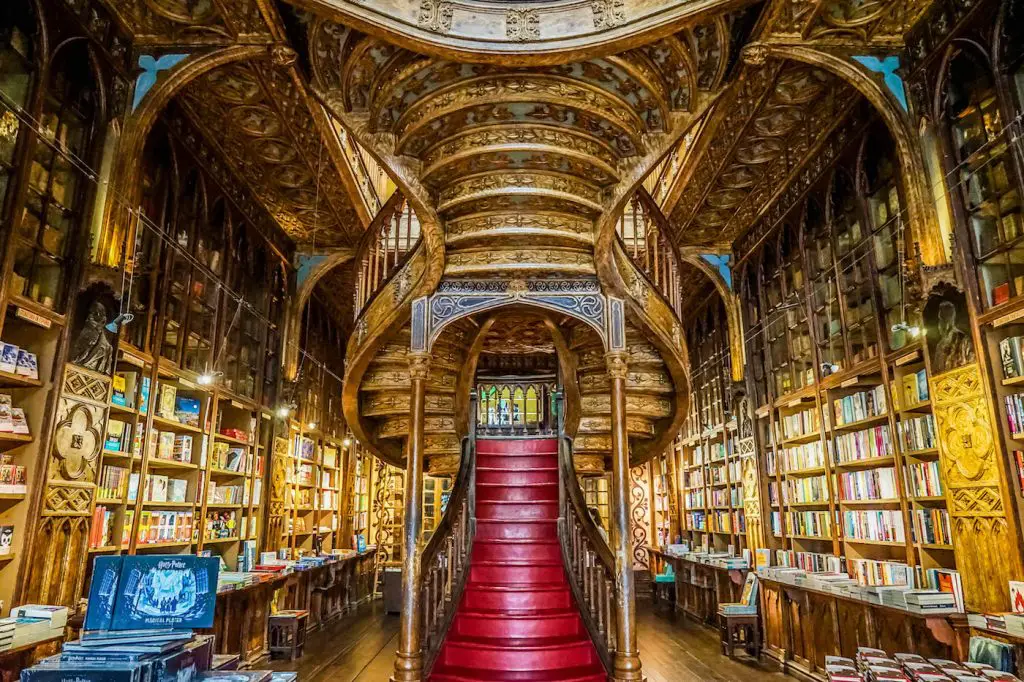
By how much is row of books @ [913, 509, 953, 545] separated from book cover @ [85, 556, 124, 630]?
444 centimetres

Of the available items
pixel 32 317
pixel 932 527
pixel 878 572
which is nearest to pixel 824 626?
pixel 878 572

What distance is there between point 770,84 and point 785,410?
3.24 meters

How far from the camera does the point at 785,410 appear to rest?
632 centimetres

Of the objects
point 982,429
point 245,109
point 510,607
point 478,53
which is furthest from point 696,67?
point 510,607

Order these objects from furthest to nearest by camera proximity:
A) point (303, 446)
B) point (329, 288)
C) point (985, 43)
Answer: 1. point (329, 288)
2. point (303, 446)
3. point (985, 43)

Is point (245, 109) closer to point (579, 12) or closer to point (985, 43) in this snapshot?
point (579, 12)

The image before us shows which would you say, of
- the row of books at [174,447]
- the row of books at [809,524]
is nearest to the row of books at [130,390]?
the row of books at [174,447]

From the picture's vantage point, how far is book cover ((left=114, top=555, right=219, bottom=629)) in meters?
1.84

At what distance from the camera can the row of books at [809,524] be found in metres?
5.46

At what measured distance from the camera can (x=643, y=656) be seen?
559 centimetres

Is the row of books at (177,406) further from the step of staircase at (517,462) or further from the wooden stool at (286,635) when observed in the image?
the step of staircase at (517,462)

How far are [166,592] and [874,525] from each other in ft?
16.0

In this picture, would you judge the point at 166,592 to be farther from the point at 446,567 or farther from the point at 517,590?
the point at 517,590

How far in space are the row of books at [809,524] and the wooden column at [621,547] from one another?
2.28 m
